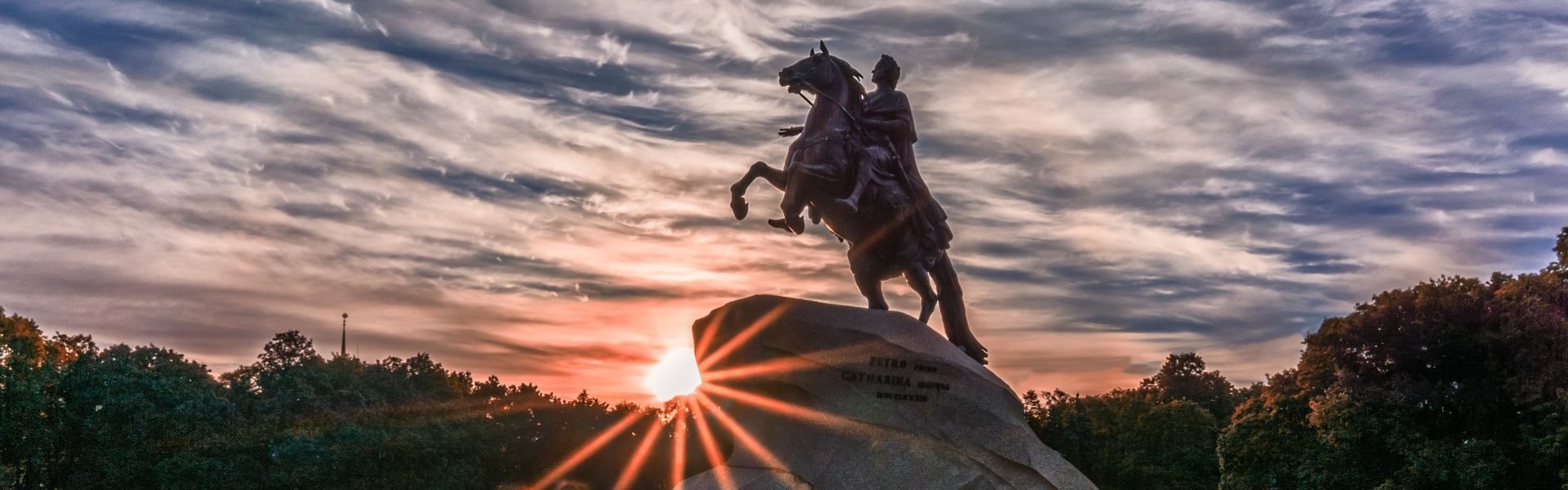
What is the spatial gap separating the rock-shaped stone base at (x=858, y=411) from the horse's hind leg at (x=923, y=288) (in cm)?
258

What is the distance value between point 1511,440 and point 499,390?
4007cm

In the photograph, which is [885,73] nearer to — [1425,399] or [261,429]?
[1425,399]

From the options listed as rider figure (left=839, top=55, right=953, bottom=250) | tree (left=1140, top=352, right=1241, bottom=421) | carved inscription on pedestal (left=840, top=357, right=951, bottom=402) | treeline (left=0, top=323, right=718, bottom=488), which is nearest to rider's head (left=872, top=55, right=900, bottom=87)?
rider figure (left=839, top=55, right=953, bottom=250)

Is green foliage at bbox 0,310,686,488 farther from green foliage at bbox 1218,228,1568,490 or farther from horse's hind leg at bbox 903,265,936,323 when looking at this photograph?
horse's hind leg at bbox 903,265,936,323

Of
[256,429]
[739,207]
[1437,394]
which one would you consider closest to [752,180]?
[739,207]

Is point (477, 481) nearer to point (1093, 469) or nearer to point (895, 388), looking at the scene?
point (1093, 469)

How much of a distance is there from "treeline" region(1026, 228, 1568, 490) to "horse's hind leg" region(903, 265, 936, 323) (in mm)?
21725

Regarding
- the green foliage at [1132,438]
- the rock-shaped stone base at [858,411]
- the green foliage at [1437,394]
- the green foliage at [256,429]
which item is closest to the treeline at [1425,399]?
Result: the green foliage at [1437,394]

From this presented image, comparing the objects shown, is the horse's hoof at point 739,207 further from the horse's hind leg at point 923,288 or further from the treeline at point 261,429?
the treeline at point 261,429

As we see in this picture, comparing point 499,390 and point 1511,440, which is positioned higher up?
point 499,390

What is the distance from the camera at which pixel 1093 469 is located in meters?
51.1

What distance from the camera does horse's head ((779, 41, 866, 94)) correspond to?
16781mm

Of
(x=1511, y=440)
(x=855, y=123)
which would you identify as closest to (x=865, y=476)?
(x=855, y=123)

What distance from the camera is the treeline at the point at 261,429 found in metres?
42.5
